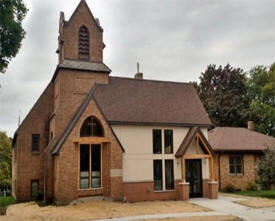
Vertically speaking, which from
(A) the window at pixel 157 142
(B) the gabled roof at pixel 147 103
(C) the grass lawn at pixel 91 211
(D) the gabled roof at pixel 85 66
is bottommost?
(C) the grass lawn at pixel 91 211

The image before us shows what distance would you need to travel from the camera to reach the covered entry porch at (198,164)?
19.9m

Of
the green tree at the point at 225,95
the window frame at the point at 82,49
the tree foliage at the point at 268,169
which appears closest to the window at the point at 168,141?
the tree foliage at the point at 268,169

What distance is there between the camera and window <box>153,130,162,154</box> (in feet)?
65.6

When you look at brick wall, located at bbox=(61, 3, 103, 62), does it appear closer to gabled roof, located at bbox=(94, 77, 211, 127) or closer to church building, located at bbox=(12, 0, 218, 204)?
church building, located at bbox=(12, 0, 218, 204)

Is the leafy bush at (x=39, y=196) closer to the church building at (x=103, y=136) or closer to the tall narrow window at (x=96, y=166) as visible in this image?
the church building at (x=103, y=136)

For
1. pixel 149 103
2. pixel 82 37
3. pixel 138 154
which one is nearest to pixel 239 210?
pixel 138 154

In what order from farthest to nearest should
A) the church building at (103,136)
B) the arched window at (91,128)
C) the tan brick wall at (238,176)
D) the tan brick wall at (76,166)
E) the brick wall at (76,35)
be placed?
the tan brick wall at (238,176) < the brick wall at (76,35) < the arched window at (91,128) < the church building at (103,136) < the tan brick wall at (76,166)

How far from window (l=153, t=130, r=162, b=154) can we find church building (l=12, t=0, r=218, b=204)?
0.07 m

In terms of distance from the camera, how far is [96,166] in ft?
59.2

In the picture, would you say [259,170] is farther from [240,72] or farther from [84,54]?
[240,72]

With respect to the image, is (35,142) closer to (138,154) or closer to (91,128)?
(91,128)

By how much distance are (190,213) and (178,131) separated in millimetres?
7172

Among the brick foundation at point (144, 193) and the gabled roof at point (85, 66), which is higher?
the gabled roof at point (85, 66)

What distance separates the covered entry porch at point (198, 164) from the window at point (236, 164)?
434cm
